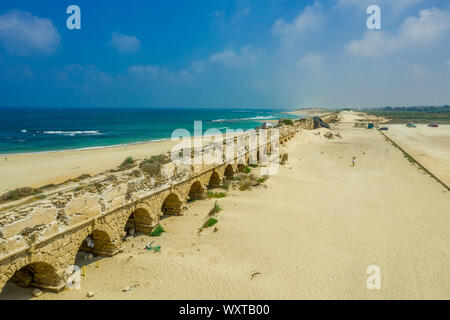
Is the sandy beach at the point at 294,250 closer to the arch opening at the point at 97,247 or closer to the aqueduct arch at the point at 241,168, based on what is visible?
the arch opening at the point at 97,247

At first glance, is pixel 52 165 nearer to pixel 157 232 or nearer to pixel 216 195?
pixel 216 195

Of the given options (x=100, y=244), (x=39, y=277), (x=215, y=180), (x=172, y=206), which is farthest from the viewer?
(x=215, y=180)

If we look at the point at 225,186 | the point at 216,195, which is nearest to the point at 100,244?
the point at 216,195

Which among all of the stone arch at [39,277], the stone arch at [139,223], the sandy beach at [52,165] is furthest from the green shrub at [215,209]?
the sandy beach at [52,165]

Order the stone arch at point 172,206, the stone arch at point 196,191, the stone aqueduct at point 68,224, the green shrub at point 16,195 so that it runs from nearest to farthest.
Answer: the stone aqueduct at point 68,224
the green shrub at point 16,195
the stone arch at point 172,206
the stone arch at point 196,191

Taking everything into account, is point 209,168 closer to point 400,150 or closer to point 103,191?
point 103,191

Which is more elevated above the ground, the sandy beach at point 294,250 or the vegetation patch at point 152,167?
the vegetation patch at point 152,167

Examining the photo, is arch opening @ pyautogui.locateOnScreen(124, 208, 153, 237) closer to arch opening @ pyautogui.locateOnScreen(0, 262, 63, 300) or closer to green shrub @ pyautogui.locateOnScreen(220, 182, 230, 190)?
arch opening @ pyautogui.locateOnScreen(0, 262, 63, 300)
